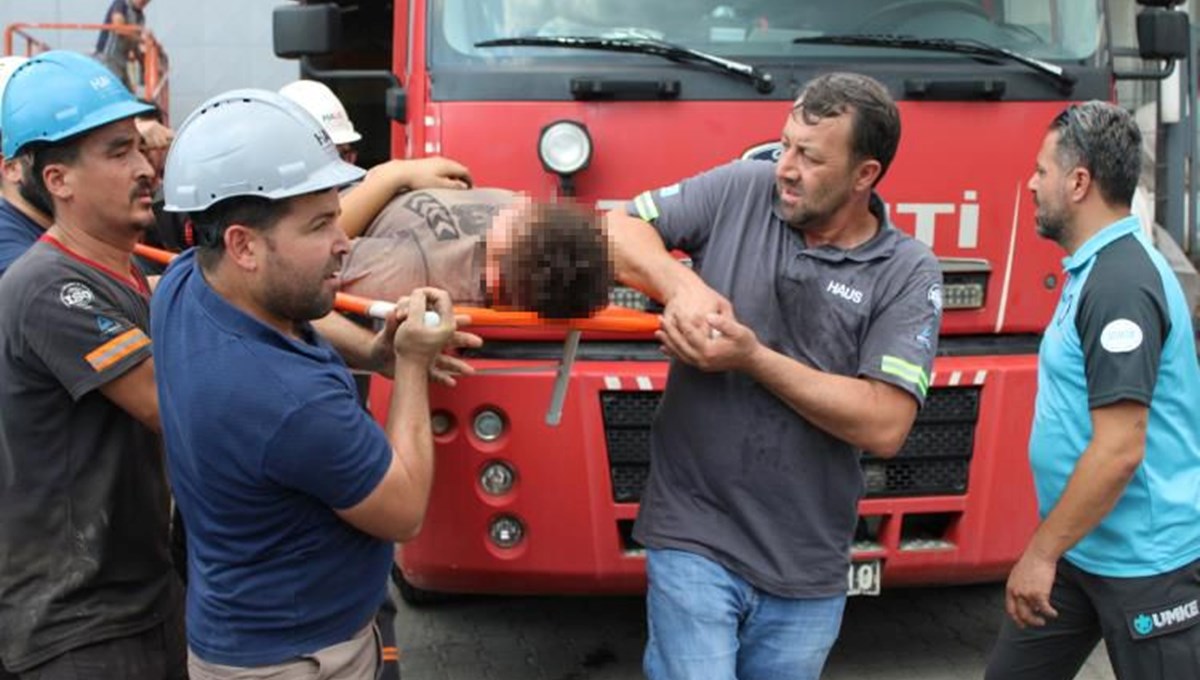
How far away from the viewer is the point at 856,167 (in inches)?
110

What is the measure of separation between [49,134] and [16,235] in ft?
1.25

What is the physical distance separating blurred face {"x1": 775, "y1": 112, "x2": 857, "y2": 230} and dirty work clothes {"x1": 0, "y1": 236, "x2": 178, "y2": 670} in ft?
4.37

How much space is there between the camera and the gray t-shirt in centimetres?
285

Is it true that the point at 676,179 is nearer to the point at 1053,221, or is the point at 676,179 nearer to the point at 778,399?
the point at 1053,221

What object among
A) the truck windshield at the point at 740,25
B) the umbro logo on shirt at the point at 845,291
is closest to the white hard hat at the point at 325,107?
the truck windshield at the point at 740,25

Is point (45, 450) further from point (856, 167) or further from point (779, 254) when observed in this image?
point (856, 167)

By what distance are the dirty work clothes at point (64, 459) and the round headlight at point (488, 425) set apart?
4.82 ft

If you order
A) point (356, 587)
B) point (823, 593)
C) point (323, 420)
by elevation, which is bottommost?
point (823, 593)

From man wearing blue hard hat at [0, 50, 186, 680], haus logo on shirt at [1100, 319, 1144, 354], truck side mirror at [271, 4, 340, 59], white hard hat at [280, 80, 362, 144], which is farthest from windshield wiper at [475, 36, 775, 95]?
man wearing blue hard hat at [0, 50, 186, 680]

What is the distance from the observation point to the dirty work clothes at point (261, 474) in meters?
2.19

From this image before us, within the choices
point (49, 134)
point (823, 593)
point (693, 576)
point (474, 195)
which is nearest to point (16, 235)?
point (49, 134)

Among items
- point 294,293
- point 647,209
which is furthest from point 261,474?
point 647,209

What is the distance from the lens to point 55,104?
8.88 ft

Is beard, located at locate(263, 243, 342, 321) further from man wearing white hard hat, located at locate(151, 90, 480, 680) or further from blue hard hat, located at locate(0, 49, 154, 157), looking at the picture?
blue hard hat, located at locate(0, 49, 154, 157)
